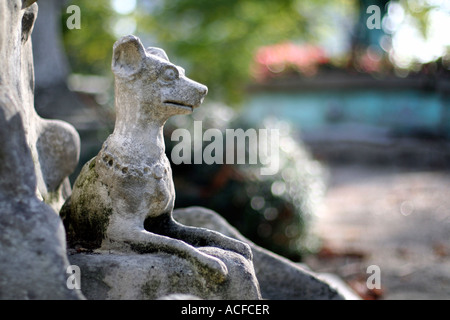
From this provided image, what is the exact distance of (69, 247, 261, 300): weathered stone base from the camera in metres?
2.00

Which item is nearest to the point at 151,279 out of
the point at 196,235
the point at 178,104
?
the point at 196,235

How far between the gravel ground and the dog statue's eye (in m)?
2.70

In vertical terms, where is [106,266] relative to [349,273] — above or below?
above

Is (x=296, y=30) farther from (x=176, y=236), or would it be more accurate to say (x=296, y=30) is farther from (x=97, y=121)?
(x=176, y=236)

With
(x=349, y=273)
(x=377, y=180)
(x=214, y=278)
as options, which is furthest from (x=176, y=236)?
(x=377, y=180)

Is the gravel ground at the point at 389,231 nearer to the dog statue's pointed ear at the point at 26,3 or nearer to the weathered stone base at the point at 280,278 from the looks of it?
the weathered stone base at the point at 280,278

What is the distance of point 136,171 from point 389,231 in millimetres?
5095

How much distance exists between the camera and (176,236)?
2.33 meters

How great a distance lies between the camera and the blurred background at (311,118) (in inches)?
196

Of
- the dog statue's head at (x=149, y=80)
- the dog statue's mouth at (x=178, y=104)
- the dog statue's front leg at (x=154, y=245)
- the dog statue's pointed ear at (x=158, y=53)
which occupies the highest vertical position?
the dog statue's pointed ear at (x=158, y=53)

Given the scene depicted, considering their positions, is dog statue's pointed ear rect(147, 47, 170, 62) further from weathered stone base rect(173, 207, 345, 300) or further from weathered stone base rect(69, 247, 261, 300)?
weathered stone base rect(173, 207, 345, 300)

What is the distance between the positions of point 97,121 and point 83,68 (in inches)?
542

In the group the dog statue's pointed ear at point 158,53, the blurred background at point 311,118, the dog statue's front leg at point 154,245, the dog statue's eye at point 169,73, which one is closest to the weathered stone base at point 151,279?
the dog statue's front leg at point 154,245
